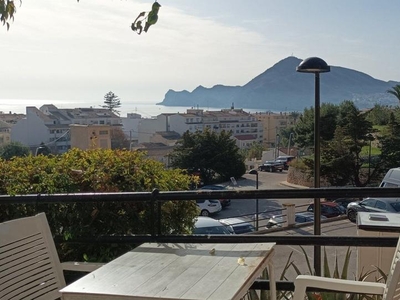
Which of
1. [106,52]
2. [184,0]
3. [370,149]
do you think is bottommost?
[370,149]

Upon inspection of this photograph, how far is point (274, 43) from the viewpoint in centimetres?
2275

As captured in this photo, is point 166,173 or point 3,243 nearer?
point 3,243

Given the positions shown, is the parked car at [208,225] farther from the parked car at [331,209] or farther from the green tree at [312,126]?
the green tree at [312,126]

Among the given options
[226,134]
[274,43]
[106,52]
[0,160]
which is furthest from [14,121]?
[0,160]

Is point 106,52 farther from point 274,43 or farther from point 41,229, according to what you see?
point 274,43

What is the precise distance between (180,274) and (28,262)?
0.68m

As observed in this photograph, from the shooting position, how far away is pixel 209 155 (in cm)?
3484

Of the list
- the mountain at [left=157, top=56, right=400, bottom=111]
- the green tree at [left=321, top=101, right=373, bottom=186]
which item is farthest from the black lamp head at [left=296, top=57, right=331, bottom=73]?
the mountain at [left=157, top=56, right=400, bottom=111]

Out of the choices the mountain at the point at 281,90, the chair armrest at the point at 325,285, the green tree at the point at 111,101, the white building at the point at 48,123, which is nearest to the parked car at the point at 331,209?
the white building at the point at 48,123

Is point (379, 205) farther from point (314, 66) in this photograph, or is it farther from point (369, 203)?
point (314, 66)

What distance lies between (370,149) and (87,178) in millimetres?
30208

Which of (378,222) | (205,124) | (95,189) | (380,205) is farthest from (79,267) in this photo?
(205,124)

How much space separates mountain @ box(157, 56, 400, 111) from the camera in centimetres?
12131

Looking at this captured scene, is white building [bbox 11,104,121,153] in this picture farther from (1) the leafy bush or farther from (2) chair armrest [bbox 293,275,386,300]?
(2) chair armrest [bbox 293,275,386,300]
